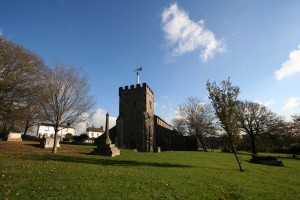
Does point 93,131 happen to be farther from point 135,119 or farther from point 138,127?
point 138,127

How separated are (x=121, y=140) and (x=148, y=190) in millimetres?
29517

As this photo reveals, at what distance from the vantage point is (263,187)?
1105 centimetres

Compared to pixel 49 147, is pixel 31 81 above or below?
above

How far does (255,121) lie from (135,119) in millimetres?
27454

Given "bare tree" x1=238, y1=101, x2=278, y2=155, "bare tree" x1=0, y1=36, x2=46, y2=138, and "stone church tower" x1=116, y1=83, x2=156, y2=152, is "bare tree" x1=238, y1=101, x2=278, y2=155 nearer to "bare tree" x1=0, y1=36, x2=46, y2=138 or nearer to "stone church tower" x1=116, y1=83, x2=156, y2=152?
"stone church tower" x1=116, y1=83, x2=156, y2=152

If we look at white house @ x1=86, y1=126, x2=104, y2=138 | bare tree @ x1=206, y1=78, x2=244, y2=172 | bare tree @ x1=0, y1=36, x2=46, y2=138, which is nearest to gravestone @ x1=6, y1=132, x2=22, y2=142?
bare tree @ x1=0, y1=36, x2=46, y2=138

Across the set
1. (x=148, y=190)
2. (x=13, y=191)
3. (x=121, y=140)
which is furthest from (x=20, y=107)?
(x=121, y=140)

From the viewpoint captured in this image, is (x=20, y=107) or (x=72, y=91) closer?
(x=20, y=107)

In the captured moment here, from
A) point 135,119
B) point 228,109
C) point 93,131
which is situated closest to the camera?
point 228,109

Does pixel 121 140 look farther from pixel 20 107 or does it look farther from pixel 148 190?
pixel 148 190

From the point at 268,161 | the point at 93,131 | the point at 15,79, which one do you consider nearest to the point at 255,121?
the point at 268,161

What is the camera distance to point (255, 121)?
4475 centimetres

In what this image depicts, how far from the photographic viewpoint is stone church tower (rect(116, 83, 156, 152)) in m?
36.2

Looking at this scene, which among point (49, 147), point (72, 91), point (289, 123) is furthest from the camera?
point (289, 123)
